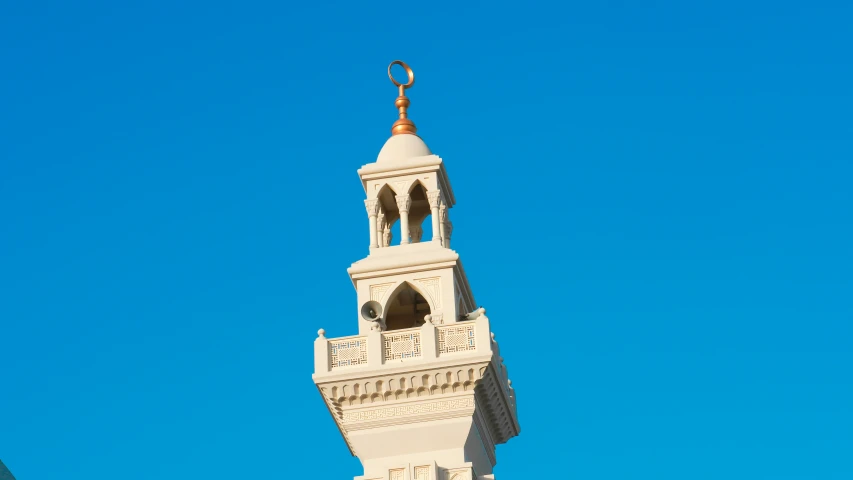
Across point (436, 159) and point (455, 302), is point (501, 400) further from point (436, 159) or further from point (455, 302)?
point (436, 159)

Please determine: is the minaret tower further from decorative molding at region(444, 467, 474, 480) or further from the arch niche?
the arch niche

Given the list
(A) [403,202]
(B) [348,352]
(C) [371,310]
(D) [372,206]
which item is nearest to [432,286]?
(C) [371,310]

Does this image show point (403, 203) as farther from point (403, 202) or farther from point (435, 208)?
point (435, 208)

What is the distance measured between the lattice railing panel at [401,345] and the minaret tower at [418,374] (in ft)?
0.07

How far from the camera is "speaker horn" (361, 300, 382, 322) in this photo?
30375mm

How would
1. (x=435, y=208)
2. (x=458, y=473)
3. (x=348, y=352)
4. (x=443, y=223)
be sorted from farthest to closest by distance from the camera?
(x=443, y=223) < (x=435, y=208) < (x=348, y=352) < (x=458, y=473)

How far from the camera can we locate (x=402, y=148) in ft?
106

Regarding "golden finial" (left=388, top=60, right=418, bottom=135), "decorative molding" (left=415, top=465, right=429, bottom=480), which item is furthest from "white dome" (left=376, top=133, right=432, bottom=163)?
"decorative molding" (left=415, top=465, right=429, bottom=480)

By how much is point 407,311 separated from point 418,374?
417 centimetres

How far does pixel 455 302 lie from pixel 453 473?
3653 millimetres

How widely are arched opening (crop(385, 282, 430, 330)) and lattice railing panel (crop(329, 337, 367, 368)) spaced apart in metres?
2.80

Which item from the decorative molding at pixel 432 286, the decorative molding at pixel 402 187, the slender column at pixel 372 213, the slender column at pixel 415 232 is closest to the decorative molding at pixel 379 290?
the decorative molding at pixel 432 286

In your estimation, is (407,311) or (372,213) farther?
(407,311)

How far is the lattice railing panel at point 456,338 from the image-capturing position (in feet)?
A: 96.1
